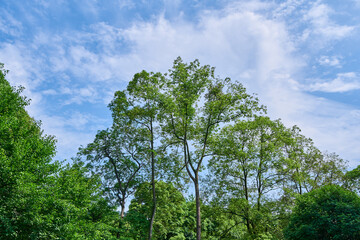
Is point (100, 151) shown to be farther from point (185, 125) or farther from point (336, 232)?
point (336, 232)

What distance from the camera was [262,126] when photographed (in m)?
26.8

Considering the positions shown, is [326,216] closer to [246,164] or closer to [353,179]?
[246,164]

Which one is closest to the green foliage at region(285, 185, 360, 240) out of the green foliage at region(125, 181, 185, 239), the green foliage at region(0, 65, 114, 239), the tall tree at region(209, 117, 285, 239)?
the tall tree at region(209, 117, 285, 239)

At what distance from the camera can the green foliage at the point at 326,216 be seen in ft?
58.5

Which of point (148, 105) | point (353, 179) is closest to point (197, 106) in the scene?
point (148, 105)

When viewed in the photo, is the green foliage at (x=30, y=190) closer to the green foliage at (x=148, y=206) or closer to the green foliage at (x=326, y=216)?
the green foliage at (x=148, y=206)

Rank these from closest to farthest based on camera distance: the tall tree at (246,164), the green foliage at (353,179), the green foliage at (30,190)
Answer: the green foliage at (30,190)
the tall tree at (246,164)
the green foliage at (353,179)

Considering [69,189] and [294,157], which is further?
[294,157]

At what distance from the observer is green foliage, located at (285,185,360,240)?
58.5 ft

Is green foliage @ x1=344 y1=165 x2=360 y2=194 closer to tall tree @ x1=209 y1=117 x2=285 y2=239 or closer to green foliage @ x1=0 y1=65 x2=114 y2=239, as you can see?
tall tree @ x1=209 y1=117 x2=285 y2=239

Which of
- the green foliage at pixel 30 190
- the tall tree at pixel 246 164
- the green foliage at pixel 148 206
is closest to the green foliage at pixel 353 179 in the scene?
the tall tree at pixel 246 164

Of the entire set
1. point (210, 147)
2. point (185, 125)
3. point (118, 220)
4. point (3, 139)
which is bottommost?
point (118, 220)

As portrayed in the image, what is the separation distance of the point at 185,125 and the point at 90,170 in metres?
14.1

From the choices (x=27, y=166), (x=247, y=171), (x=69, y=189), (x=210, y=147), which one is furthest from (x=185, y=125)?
(x=27, y=166)
